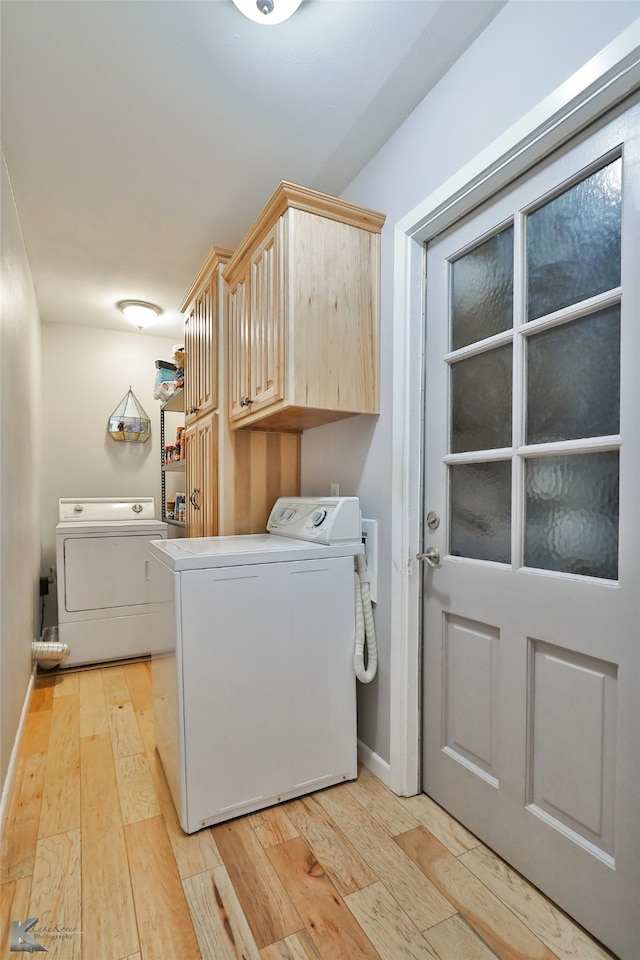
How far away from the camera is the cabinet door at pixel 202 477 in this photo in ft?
7.69

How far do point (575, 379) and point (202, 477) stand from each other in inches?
72.3

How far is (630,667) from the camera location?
1051 mm

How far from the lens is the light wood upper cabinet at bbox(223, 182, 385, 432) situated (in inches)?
66.4

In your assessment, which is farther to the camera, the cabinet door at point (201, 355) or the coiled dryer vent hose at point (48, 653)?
the coiled dryer vent hose at point (48, 653)

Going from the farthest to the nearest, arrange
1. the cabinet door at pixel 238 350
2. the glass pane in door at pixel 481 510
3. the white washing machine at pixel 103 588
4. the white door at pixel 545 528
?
the white washing machine at pixel 103 588 < the cabinet door at pixel 238 350 < the glass pane in door at pixel 481 510 < the white door at pixel 545 528

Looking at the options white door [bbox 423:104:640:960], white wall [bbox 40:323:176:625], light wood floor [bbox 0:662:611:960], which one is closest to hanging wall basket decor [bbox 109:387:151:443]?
white wall [bbox 40:323:176:625]

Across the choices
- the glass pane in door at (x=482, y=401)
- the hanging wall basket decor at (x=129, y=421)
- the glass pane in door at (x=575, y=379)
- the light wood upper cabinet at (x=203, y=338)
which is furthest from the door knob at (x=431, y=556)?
the hanging wall basket decor at (x=129, y=421)

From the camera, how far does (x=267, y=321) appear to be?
184cm

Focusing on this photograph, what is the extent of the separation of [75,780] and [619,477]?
2.10 metres

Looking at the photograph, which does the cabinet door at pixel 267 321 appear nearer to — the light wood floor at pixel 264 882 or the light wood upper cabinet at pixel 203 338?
the light wood upper cabinet at pixel 203 338

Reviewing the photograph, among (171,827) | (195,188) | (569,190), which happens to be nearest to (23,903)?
(171,827)

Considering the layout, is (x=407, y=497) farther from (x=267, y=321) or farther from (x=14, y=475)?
(x=14, y=475)

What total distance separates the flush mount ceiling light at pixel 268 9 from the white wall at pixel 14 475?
1.11 m

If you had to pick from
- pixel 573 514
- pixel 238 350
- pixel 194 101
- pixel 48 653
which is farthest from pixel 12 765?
pixel 194 101
